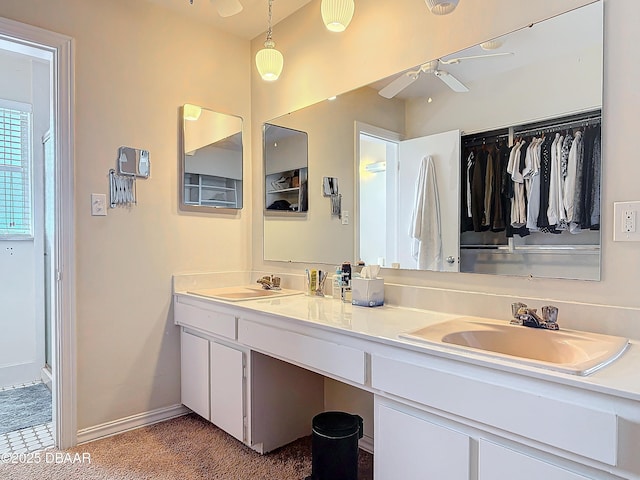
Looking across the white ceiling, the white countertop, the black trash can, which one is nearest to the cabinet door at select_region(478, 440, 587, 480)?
the white countertop

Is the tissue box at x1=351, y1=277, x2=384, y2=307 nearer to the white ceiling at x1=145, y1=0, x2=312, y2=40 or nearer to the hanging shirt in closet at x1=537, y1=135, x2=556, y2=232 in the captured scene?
the hanging shirt in closet at x1=537, y1=135, x2=556, y2=232

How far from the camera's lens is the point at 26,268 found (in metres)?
3.16

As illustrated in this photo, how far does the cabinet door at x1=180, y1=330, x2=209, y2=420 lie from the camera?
2289mm

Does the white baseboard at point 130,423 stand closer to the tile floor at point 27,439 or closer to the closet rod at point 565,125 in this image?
the tile floor at point 27,439

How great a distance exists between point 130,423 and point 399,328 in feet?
5.78

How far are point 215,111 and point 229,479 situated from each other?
6.84ft

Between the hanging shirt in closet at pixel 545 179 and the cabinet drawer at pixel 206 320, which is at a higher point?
the hanging shirt in closet at pixel 545 179

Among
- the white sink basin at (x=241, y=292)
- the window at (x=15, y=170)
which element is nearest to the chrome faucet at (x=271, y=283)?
the white sink basin at (x=241, y=292)

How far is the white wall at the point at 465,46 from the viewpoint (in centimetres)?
131

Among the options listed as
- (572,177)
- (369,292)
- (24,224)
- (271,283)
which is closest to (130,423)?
(271,283)

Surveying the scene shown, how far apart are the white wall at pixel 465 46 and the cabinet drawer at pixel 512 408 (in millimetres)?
539

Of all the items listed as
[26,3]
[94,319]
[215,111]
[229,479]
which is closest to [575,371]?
[229,479]

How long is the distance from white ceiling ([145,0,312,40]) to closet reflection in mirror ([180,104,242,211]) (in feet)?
1.78

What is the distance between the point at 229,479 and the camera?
1844mm
